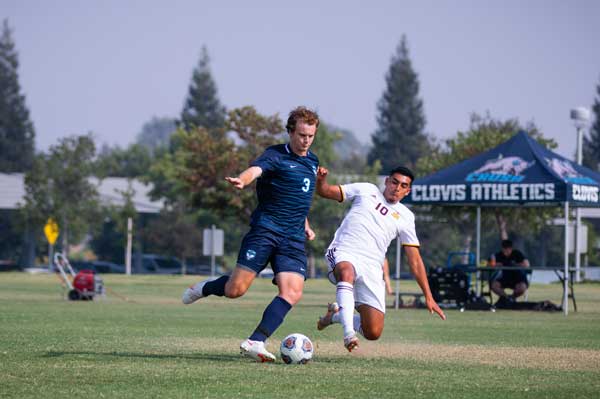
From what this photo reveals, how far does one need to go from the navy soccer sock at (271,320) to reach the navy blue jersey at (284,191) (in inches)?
25.7

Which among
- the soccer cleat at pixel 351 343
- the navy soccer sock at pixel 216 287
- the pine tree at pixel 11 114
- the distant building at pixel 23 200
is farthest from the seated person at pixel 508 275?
the pine tree at pixel 11 114

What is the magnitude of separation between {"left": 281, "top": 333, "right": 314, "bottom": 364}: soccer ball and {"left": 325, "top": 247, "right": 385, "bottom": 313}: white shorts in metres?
0.93

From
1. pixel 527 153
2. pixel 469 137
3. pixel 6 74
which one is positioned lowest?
pixel 527 153

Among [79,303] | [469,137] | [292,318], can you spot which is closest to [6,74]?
[469,137]

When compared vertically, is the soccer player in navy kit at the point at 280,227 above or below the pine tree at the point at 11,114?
below

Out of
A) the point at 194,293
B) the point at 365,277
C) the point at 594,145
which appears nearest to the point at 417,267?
the point at 365,277

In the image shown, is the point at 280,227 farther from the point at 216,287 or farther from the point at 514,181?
the point at 514,181

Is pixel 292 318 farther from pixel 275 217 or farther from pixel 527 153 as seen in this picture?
pixel 275 217

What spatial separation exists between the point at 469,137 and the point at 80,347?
45.1 meters

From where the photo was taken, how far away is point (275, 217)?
10.6m

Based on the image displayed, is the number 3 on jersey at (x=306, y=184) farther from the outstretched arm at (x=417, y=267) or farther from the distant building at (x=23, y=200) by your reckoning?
the distant building at (x=23, y=200)

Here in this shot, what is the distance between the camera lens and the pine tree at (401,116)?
10831 cm

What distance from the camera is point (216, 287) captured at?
10961 millimetres

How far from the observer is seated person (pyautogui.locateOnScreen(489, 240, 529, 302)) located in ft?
82.0
